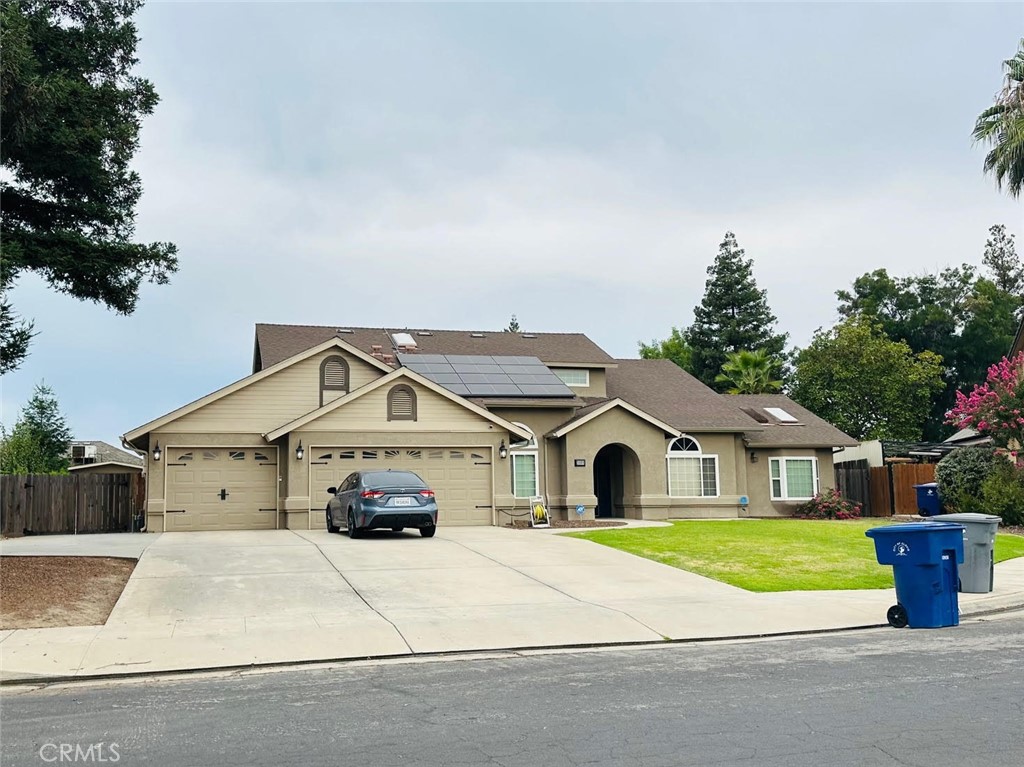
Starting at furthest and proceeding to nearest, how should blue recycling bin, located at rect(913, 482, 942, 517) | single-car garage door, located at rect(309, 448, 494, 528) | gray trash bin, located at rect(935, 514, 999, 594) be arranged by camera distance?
A: blue recycling bin, located at rect(913, 482, 942, 517)
single-car garage door, located at rect(309, 448, 494, 528)
gray trash bin, located at rect(935, 514, 999, 594)

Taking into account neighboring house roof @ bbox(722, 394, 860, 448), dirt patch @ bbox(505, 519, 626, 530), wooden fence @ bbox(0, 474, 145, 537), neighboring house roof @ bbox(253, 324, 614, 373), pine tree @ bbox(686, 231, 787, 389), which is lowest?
dirt patch @ bbox(505, 519, 626, 530)

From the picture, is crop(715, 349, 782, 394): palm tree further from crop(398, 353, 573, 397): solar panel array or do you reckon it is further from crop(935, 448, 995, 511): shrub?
crop(935, 448, 995, 511): shrub

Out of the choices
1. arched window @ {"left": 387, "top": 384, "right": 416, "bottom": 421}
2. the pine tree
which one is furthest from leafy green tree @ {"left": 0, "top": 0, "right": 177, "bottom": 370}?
the pine tree

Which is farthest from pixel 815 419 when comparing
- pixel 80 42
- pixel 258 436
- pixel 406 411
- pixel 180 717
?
pixel 180 717

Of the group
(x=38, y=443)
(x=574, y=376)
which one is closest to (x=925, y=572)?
(x=574, y=376)

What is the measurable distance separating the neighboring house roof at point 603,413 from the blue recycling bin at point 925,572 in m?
16.4

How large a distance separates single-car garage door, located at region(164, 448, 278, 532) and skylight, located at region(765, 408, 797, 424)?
17.4 metres

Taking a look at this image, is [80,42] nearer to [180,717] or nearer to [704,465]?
[180,717]

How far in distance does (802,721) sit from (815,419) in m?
28.2

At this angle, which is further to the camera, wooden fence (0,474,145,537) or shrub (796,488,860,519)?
shrub (796,488,860,519)

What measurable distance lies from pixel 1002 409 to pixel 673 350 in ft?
141

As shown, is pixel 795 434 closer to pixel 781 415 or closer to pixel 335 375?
pixel 781 415

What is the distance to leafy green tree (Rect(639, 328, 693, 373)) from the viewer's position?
6725 centimetres

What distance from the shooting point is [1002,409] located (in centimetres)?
2600
